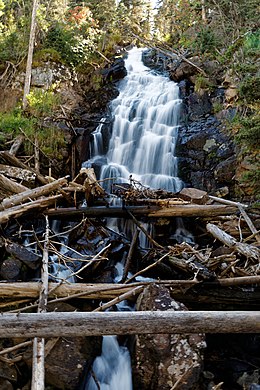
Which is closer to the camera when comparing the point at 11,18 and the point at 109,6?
the point at 11,18

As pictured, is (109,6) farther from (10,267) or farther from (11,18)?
(10,267)

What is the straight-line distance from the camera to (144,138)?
11773mm

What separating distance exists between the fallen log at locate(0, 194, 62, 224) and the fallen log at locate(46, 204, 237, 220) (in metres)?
0.21

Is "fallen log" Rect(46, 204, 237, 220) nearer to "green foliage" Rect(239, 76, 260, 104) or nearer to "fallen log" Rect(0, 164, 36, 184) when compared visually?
"fallen log" Rect(0, 164, 36, 184)

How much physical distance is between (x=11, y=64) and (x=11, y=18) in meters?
2.64

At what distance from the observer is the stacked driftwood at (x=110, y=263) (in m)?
2.76

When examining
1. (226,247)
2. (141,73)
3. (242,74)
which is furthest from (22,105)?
(226,247)

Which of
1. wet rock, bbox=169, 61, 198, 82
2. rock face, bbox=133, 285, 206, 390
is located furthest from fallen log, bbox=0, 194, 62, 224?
wet rock, bbox=169, 61, 198, 82

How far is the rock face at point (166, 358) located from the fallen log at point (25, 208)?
316cm

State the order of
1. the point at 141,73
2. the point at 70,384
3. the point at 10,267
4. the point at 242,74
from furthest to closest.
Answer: the point at 141,73
the point at 242,74
the point at 10,267
the point at 70,384

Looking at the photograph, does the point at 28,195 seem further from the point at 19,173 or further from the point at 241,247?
the point at 241,247

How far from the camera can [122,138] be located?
39.4 feet

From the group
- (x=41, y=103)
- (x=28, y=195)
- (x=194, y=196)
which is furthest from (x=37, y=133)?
(x=194, y=196)

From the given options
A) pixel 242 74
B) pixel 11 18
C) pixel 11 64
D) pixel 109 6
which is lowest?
pixel 242 74
